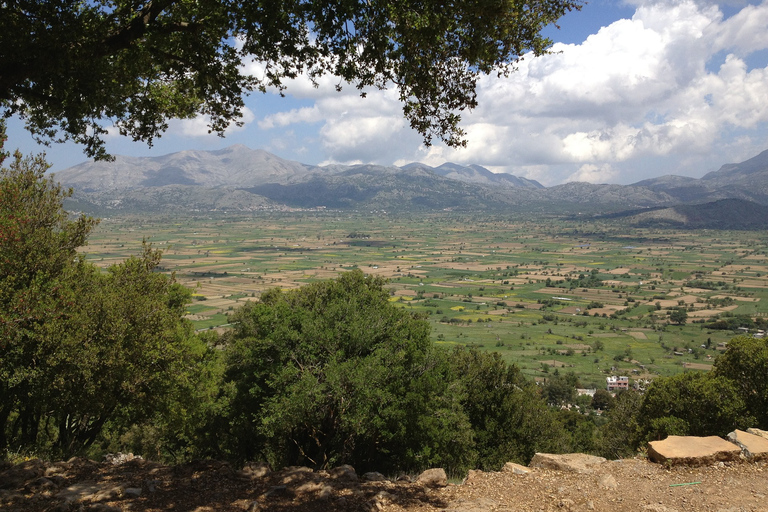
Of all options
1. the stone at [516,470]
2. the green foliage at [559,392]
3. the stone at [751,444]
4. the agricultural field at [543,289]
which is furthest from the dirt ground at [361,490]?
the green foliage at [559,392]

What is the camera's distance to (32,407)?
496 inches

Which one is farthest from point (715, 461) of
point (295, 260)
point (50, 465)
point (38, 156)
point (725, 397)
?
point (295, 260)

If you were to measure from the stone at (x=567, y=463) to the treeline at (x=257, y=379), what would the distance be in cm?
403

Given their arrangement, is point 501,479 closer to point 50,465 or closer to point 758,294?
point 50,465

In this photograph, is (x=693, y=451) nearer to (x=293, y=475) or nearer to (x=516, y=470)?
(x=516, y=470)

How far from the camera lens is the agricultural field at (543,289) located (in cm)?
6312

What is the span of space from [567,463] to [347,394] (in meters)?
5.51

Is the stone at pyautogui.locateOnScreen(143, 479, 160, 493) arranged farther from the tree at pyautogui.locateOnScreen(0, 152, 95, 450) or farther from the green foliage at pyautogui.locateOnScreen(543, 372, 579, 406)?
the green foliage at pyautogui.locateOnScreen(543, 372, 579, 406)

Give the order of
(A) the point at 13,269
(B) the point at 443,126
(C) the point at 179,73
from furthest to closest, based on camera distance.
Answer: (A) the point at 13,269 < (C) the point at 179,73 < (B) the point at 443,126

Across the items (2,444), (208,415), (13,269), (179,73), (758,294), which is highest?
(179,73)

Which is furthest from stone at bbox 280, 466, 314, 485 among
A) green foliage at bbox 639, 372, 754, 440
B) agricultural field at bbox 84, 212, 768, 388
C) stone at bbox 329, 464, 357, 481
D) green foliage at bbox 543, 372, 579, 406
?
green foliage at bbox 543, 372, 579, 406

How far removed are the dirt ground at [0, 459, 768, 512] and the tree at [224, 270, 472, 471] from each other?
2853 mm

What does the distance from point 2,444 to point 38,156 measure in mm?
8915

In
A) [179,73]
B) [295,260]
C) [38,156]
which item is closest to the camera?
[179,73]
